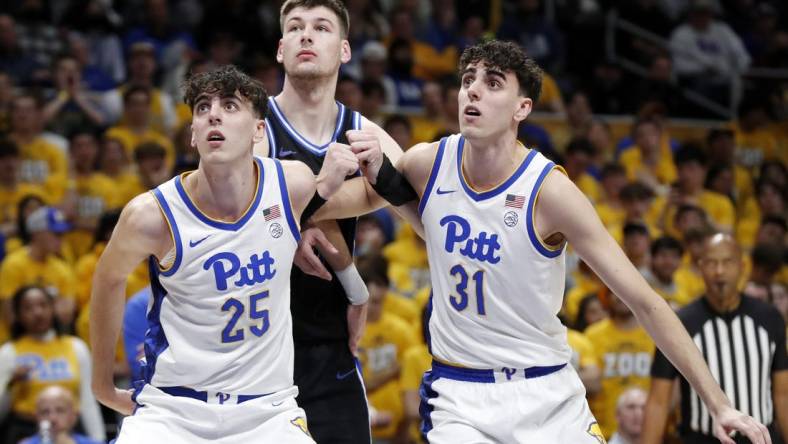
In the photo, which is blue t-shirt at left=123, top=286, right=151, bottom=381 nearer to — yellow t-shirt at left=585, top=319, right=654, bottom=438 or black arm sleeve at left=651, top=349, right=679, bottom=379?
black arm sleeve at left=651, top=349, right=679, bottom=379

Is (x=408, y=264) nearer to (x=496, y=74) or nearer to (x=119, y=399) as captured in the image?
(x=119, y=399)

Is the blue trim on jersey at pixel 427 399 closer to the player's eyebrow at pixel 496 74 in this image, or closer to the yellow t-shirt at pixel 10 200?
the player's eyebrow at pixel 496 74

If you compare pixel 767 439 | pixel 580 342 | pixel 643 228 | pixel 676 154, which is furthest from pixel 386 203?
pixel 676 154

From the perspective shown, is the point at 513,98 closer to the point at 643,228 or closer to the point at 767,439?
the point at 767,439

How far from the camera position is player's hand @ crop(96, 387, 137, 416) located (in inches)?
207

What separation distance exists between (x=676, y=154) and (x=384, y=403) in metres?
4.88

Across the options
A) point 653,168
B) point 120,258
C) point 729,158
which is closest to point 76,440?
point 120,258

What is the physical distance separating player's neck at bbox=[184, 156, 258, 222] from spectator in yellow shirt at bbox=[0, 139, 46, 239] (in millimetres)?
5215

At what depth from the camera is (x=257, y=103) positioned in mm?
5074

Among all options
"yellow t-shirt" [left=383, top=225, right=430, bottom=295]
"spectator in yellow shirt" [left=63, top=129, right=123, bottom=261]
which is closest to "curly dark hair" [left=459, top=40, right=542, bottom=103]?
"yellow t-shirt" [left=383, top=225, right=430, bottom=295]

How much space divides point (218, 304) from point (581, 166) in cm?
727

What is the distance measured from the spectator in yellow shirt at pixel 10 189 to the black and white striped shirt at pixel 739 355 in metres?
5.12

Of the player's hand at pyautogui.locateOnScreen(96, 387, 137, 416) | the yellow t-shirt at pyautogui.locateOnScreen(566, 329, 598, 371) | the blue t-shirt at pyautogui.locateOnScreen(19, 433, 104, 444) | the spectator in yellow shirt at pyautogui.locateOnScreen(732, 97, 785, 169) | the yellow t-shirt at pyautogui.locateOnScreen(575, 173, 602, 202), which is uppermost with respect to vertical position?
the spectator in yellow shirt at pyautogui.locateOnScreen(732, 97, 785, 169)

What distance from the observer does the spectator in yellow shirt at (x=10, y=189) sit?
9891 mm
